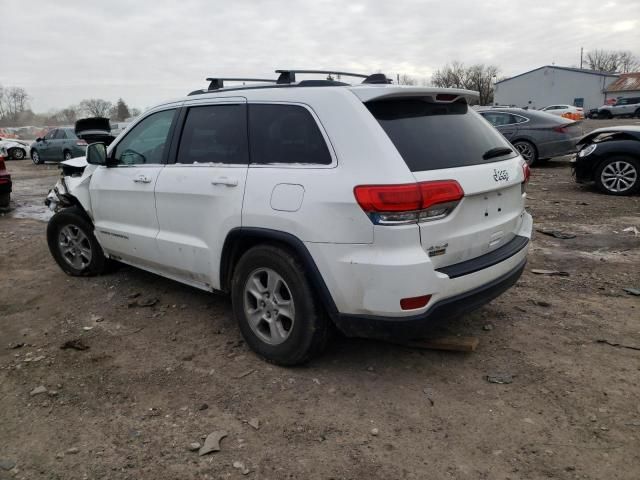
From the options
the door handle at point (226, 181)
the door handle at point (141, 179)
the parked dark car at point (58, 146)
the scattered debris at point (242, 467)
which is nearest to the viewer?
the scattered debris at point (242, 467)

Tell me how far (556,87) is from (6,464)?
76.5m

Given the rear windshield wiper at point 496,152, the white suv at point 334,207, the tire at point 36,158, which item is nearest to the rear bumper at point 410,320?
the white suv at point 334,207

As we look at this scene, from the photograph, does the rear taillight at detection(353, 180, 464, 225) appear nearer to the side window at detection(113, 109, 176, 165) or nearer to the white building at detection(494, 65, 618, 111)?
the side window at detection(113, 109, 176, 165)

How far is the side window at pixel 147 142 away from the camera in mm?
4211

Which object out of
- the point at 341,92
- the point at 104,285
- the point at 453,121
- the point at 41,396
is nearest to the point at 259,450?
Answer: the point at 41,396

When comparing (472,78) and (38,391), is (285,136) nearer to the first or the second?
(38,391)

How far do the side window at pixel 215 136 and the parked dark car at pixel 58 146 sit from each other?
1849 cm

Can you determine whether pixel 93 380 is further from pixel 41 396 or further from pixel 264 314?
pixel 264 314

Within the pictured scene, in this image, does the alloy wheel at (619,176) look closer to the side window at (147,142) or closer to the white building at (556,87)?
the side window at (147,142)

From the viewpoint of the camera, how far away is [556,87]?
68.3 meters

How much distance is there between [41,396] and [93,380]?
308 mm

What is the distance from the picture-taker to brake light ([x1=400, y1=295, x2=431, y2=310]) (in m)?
2.80

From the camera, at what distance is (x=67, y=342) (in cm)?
397

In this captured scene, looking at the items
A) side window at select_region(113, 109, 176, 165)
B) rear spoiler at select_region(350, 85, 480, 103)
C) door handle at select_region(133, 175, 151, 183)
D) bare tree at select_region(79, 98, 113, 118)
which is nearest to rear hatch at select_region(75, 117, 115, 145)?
side window at select_region(113, 109, 176, 165)
